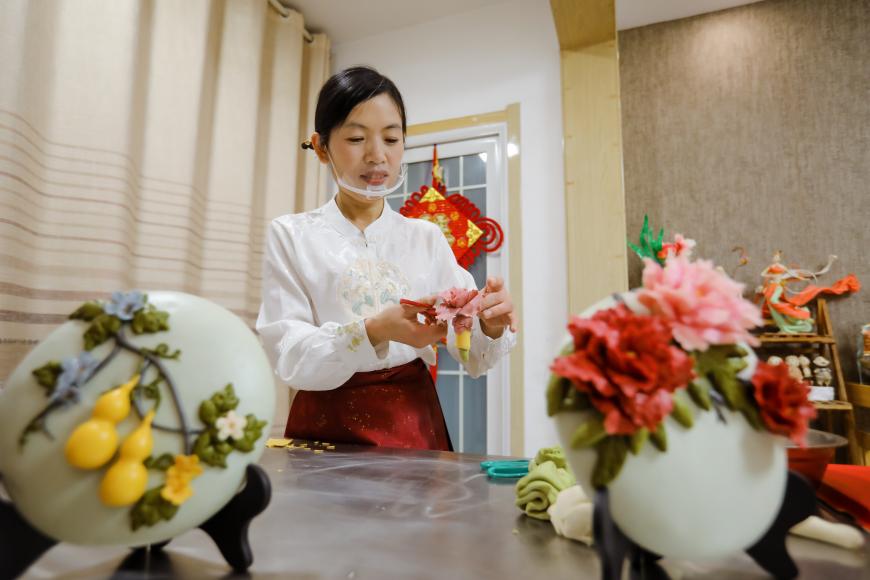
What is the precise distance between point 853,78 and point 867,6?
1.21ft

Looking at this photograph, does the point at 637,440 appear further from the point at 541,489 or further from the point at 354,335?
the point at 354,335

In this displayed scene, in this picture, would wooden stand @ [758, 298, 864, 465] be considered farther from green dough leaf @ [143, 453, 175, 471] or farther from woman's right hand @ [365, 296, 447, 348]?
green dough leaf @ [143, 453, 175, 471]

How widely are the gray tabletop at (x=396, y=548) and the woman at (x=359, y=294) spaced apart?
390mm

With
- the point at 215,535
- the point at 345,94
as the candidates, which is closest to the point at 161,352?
the point at 215,535

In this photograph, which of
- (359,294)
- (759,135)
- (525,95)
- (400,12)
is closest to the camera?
(359,294)

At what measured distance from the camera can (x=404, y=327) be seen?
3.03ft

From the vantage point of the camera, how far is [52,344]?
14.7 inches

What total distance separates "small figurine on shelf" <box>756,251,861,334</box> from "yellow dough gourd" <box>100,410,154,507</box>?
259 cm

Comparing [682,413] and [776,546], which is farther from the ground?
[682,413]

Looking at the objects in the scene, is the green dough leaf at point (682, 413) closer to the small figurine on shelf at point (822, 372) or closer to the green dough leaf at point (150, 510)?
the green dough leaf at point (150, 510)

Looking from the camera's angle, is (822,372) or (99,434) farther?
(822,372)

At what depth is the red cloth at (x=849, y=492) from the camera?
0.53m

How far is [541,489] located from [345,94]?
1040mm

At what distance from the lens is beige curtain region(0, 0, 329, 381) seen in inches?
62.1
